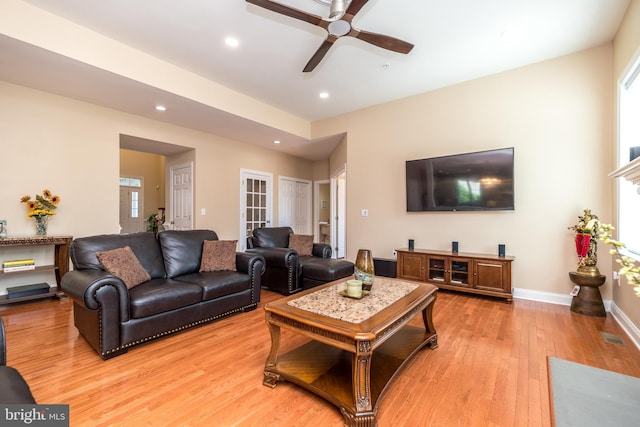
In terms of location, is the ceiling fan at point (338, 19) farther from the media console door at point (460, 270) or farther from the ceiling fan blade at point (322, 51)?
the media console door at point (460, 270)

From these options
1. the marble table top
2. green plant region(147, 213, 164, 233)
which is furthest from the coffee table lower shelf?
green plant region(147, 213, 164, 233)

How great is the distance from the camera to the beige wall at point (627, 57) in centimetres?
249

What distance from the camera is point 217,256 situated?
10.7 ft

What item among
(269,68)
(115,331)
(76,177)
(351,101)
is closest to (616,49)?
(351,101)

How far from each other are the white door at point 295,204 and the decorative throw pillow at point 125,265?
4368 millimetres

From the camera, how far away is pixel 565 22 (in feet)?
9.39

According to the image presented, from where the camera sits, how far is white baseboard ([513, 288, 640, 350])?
8.19 ft

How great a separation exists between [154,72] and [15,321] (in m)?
3.09

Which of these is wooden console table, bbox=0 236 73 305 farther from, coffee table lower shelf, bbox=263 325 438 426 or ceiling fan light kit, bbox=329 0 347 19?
ceiling fan light kit, bbox=329 0 347 19

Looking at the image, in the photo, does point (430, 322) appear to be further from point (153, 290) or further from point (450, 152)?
point (450, 152)

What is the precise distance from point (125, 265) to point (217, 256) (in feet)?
2.99

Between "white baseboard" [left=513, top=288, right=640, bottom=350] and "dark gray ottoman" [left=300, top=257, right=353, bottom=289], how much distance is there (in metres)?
2.28

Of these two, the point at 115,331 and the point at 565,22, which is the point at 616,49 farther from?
the point at 115,331

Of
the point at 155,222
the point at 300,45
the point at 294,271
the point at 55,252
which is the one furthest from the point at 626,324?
the point at 155,222
